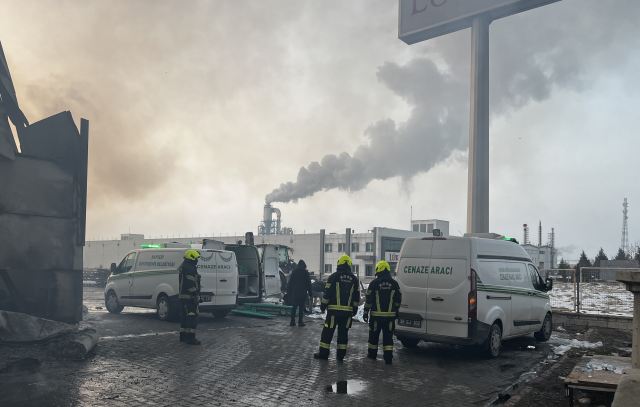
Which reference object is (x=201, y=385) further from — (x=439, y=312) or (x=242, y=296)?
(x=242, y=296)

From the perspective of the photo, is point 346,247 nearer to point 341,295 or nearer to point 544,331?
point 544,331

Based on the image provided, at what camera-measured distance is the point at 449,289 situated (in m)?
8.67

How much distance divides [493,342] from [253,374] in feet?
14.7

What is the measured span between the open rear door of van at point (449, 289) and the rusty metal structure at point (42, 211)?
801 cm

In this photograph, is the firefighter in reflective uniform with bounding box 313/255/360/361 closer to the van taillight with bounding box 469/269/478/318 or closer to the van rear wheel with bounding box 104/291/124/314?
the van taillight with bounding box 469/269/478/318

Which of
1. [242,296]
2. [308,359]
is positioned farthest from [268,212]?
[308,359]

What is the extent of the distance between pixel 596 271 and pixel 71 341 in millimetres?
14802

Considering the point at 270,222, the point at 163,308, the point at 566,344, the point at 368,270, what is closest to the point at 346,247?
the point at 368,270

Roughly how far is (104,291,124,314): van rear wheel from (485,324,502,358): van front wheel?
1033 centimetres

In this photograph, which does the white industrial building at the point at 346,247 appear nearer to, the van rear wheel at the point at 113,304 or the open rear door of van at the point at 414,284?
Answer: the van rear wheel at the point at 113,304

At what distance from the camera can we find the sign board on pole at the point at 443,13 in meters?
20.7

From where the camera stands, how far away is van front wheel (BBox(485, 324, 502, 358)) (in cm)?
878

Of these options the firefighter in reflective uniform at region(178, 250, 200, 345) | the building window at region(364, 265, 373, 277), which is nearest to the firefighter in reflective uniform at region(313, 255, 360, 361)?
the firefighter in reflective uniform at region(178, 250, 200, 345)

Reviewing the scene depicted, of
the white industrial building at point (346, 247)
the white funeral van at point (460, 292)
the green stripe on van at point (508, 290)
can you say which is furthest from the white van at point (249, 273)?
the white industrial building at point (346, 247)
